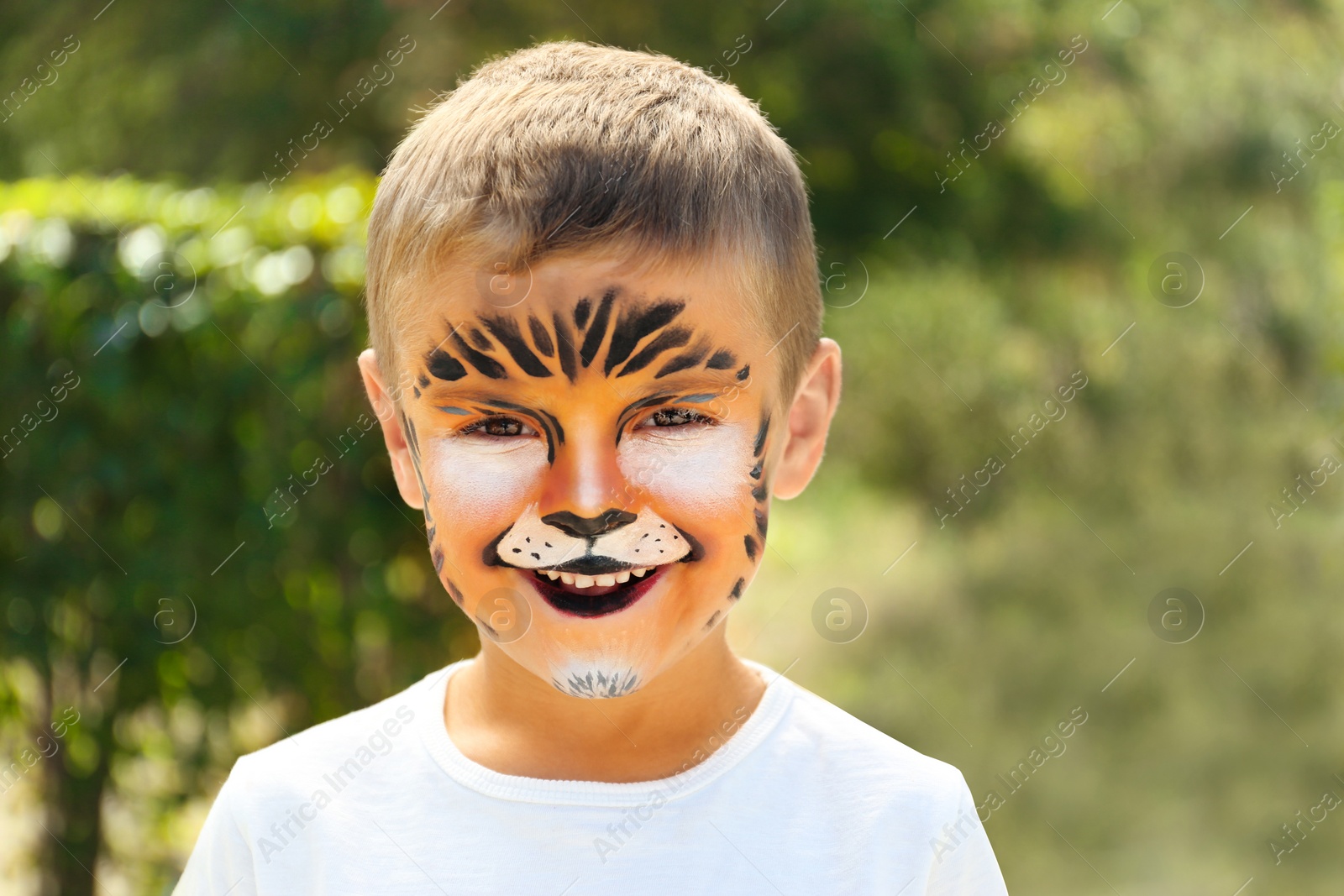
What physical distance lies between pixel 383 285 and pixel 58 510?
2.02 m

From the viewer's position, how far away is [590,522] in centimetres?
133

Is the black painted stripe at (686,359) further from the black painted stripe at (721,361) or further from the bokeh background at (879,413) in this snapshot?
the bokeh background at (879,413)

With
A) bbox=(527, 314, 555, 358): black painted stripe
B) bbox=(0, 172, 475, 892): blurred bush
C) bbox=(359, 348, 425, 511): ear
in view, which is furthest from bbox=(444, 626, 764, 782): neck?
bbox=(0, 172, 475, 892): blurred bush

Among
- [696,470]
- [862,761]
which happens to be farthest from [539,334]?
[862,761]

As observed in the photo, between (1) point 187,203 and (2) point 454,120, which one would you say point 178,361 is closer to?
(1) point 187,203

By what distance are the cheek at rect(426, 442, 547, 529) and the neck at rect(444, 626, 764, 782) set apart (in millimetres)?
242

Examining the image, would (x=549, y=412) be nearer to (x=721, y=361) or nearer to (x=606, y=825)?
(x=721, y=361)

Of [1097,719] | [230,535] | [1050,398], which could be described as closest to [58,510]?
[230,535]

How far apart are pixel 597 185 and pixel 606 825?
0.76 metres

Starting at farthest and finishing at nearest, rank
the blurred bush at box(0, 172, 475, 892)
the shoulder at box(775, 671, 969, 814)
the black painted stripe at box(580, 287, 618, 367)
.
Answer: the blurred bush at box(0, 172, 475, 892) < the shoulder at box(775, 671, 969, 814) < the black painted stripe at box(580, 287, 618, 367)

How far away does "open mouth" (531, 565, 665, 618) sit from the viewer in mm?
1388

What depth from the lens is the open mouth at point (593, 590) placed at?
54.6 inches

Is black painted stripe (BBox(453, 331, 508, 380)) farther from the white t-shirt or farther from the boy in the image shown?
the white t-shirt

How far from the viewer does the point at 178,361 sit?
9.64 feet
